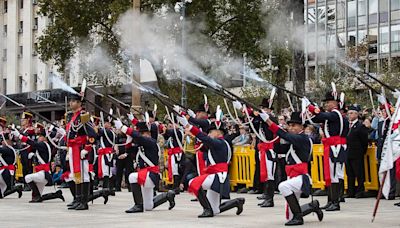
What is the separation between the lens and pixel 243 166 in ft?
67.3

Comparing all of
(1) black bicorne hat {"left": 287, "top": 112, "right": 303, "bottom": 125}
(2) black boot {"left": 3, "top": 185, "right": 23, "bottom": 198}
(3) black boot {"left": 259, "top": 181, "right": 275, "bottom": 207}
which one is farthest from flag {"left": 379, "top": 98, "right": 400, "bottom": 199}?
(2) black boot {"left": 3, "top": 185, "right": 23, "bottom": 198}

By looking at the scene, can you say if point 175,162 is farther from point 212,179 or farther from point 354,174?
point 212,179

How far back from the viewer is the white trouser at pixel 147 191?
1441 centimetres

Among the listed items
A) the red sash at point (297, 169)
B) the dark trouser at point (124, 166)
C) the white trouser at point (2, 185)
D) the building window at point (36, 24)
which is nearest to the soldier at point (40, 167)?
the white trouser at point (2, 185)

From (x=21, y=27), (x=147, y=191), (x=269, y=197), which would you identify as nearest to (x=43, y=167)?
(x=147, y=191)

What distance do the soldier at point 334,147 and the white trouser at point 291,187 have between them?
1831 millimetres

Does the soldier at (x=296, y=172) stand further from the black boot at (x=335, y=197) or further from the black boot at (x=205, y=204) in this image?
the black boot at (x=335, y=197)

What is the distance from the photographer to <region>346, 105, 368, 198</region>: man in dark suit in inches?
674

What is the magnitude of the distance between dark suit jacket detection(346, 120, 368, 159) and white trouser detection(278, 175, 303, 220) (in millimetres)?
5059

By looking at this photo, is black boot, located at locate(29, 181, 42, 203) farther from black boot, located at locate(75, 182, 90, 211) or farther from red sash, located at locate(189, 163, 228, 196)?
red sash, located at locate(189, 163, 228, 196)

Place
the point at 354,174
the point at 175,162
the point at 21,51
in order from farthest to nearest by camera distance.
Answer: the point at 21,51
the point at 175,162
the point at 354,174

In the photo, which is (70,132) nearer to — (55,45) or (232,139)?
(232,139)

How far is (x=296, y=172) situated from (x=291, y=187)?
15.0 inches

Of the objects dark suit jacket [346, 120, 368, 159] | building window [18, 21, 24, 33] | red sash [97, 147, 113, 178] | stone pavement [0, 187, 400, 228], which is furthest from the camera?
building window [18, 21, 24, 33]
